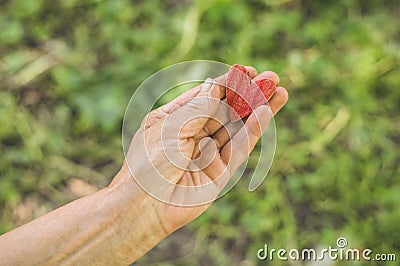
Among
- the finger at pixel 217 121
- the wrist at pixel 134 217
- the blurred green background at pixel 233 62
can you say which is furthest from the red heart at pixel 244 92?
the blurred green background at pixel 233 62

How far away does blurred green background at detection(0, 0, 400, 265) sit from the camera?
178 cm

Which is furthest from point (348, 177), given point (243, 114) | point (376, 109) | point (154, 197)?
point (154, 197)

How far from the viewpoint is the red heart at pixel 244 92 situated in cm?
133

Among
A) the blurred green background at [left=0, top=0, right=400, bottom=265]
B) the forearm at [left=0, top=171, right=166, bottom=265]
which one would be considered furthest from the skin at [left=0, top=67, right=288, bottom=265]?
the blurred green background at [left=0, top=0, right=400, bottom=265]

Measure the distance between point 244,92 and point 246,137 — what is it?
96 millimetres

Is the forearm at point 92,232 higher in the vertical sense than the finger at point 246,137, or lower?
lower

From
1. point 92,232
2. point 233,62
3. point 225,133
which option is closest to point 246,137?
point 225,133

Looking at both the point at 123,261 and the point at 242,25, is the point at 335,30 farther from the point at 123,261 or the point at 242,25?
the point at 123,261

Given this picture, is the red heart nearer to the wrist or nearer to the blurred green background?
the wrist

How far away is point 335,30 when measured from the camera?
80.2 inches

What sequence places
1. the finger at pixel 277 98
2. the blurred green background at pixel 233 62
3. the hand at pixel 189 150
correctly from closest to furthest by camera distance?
the hand at pixel 189 150 < the finger at pixel 277 98 < the blurred green background at pixel 233 62

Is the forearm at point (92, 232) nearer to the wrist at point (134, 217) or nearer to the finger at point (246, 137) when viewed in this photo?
the wrist at point (134, 217)

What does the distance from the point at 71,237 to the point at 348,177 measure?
33.4 inches

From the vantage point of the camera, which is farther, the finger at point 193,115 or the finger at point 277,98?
the finger at point 277,98
